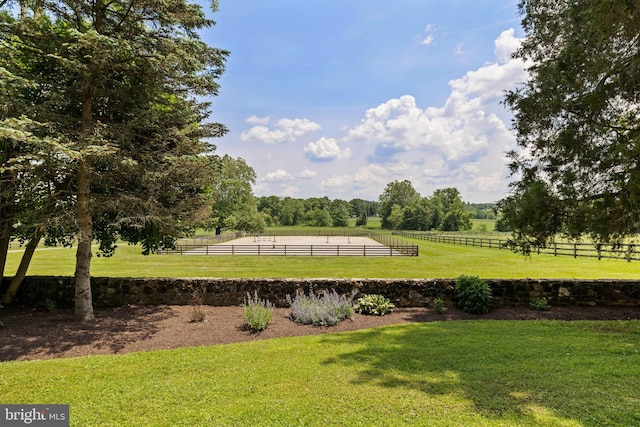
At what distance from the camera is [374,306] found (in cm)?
923

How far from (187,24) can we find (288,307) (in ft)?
25.6

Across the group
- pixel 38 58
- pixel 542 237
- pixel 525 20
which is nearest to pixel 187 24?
pixel 38 58

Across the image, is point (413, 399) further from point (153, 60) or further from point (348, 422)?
point (153, 60)

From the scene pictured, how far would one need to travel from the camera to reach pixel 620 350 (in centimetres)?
573

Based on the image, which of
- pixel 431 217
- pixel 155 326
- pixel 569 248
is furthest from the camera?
Result: pixel 431 217

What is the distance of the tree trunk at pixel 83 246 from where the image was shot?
7.50 metres

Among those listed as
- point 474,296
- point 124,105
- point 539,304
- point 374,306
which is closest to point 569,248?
point 539,304

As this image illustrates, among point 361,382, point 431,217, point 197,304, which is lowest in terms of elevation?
point 197,304

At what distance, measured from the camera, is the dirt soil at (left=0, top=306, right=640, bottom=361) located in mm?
6754

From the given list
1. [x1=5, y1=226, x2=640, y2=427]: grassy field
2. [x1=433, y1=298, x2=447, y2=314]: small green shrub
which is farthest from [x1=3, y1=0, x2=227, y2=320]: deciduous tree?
[x1=433, y1=298, x2=447, y2=314]: small green shrub

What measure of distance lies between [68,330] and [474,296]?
33.0 ft

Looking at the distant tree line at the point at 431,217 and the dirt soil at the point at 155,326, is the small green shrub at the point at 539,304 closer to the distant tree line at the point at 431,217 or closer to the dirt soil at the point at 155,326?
the dirt soil at the point at 155,326

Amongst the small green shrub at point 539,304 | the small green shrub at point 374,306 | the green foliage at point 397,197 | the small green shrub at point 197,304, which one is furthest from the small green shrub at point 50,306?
the green foliage at point 397,197

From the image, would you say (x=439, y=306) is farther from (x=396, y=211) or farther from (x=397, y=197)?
(x=397, y=197)
